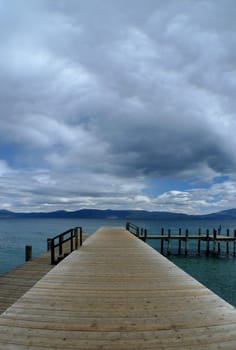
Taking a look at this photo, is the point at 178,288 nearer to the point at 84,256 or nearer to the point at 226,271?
the point at 84,256

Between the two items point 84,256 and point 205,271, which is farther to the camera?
point 205,271

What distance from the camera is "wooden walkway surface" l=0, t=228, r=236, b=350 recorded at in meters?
3.38

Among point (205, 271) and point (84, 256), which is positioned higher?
point (84, 256)

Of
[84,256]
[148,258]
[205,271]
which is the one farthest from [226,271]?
[84,256]

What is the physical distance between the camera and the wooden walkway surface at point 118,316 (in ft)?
11.1

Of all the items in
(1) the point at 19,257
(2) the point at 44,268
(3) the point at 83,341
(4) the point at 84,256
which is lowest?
(1) the point at 19,257

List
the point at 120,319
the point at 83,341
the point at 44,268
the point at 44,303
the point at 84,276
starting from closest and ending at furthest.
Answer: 1. the point at 83,341
2. the point at 120,319
3. the point at 44,303
4. the point at 84,276
5. the point at 44,268

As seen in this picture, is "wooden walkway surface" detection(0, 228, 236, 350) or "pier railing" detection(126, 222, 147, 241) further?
"pier railing" detection(126, 222, 147, 241)

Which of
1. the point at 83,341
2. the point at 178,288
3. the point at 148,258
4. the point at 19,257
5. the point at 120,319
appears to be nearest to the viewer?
the point at 83,341

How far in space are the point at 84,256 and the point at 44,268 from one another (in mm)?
2162

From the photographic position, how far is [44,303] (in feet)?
15.5

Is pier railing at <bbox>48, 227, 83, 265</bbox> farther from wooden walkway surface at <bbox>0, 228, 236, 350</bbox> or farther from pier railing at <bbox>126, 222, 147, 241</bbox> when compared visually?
pier railing at <bbox>126, 222, 147, 241</bbox>

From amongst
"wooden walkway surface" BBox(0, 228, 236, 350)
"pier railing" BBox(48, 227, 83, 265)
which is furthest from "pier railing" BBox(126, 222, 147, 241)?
"wooden walkway surface" BBox(0, 228, 236, 350)

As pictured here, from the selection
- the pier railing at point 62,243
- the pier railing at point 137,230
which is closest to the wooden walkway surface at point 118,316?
the pier railing at point 62,243
